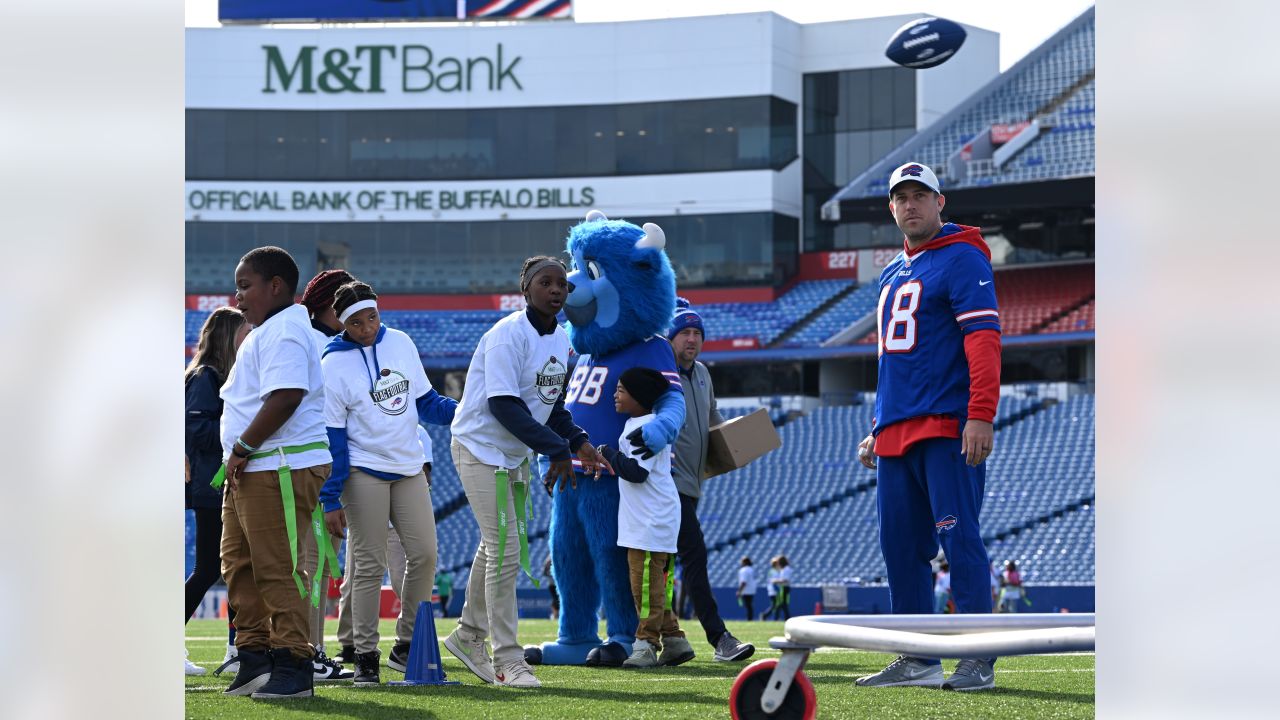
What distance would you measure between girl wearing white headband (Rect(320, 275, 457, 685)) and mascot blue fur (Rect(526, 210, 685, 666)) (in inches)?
42.1

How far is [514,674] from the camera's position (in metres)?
5.60

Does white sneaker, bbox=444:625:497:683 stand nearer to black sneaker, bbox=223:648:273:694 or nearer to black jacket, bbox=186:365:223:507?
black sneaker, bbox=223:648:273:694

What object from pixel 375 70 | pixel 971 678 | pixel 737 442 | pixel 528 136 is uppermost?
pixel 375 70

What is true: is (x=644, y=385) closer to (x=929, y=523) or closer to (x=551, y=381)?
(x=551, y=381)

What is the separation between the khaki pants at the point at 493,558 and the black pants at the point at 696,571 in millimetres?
1646

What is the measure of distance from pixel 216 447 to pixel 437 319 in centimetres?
3267

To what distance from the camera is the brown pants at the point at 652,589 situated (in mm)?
6777

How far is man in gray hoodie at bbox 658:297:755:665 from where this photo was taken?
295 inches

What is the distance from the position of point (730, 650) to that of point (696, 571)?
0.53 meters

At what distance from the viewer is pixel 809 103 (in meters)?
39.1

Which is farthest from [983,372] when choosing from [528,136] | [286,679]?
[528,136]

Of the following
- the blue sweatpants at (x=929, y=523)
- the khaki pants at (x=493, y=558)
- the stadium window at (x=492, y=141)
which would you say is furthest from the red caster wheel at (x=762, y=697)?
the stadium window at (x=492, y=141)

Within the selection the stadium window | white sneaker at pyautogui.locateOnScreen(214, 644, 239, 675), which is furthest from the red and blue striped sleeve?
the stadium window
